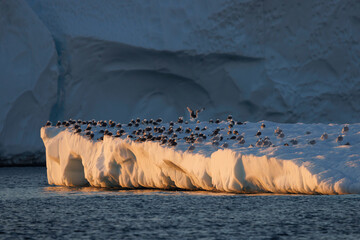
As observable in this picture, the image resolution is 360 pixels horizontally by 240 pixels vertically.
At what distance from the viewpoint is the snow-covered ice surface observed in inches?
389

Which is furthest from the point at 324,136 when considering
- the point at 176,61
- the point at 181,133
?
the point at 176,61

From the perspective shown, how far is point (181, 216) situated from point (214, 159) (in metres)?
2.25

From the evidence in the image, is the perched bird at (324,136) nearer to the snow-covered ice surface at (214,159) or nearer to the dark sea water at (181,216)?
the snow-covered ice surface at (214,159)

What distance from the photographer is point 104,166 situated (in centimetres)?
1392

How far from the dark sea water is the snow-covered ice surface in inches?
11.2

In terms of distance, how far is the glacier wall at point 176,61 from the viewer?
21.8 m

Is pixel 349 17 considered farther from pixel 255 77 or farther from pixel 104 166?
pixel 104 166

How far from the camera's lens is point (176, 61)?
76.4 feet

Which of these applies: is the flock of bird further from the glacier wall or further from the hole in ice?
the glacier wall

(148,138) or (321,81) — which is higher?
(321,81)

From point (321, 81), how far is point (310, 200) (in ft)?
48.1

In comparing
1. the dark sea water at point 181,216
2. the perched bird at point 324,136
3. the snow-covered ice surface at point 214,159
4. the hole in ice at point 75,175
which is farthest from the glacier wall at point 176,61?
the perched bird at point 324,136

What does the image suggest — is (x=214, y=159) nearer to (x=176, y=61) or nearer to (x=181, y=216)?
(x=181, y=216)

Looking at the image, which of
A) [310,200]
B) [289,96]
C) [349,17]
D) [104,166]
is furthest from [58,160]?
[349,17]
